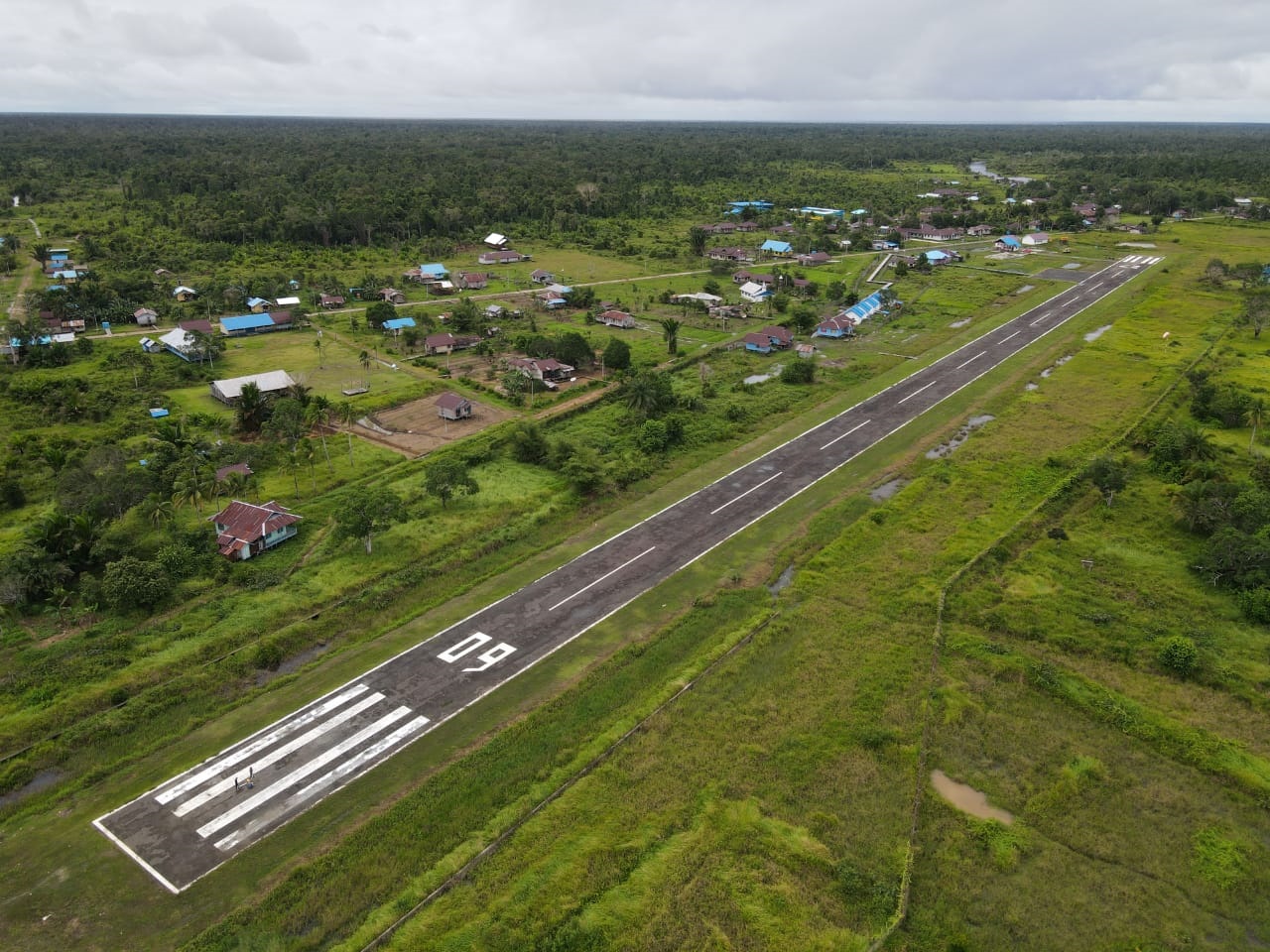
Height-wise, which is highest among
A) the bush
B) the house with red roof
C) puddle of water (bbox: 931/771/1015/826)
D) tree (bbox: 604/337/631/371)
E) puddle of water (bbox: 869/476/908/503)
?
tree (bbox: 604/337/631/371)

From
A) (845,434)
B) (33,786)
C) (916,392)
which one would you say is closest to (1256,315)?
(916,392)

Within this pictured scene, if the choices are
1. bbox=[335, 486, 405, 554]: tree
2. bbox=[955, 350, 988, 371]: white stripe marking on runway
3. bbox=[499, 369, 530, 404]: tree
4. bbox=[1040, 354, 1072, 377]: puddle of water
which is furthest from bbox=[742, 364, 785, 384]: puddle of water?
bbox=[335, 486, 405, 554]: tree

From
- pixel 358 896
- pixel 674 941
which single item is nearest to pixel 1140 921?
pixel 674 941

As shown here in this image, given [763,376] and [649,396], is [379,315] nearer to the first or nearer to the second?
[649,396]

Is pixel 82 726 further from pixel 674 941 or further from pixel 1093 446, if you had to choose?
pixel 1093 446

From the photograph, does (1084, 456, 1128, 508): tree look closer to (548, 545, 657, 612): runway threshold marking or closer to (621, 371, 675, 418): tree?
(548, 545, 657, 612): runway threshold marking
